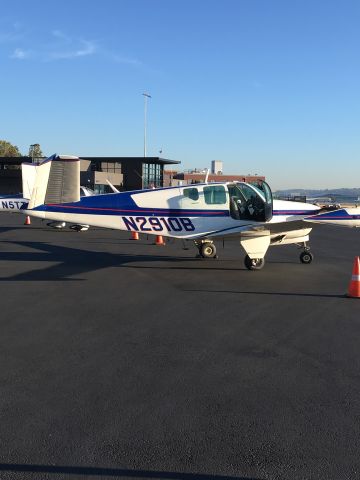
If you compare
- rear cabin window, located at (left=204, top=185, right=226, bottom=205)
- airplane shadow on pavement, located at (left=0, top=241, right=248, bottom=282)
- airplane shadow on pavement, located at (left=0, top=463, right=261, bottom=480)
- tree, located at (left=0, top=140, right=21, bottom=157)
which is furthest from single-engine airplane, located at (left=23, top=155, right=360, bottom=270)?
tree, located at (left=0, top=140, right=21, bottom=157)

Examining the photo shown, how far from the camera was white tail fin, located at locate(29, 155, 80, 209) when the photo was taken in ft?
39.2

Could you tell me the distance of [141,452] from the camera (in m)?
3.21

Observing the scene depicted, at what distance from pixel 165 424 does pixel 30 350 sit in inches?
97.4

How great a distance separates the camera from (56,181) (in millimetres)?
12117

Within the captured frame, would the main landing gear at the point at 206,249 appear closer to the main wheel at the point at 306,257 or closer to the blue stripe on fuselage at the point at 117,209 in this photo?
the blue stripe on fuselage at the point at 117,209

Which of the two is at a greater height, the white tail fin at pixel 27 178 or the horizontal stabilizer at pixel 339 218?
the white tail fin at pixel 27 178

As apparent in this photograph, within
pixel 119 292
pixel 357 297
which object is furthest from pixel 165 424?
pixel 357 297

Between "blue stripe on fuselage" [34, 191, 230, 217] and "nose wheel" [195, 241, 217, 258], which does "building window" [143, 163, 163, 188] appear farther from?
"blue stripe on fuselage" [34, 191, 230, 217]

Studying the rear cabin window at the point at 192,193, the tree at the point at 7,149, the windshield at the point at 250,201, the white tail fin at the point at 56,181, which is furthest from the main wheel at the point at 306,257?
the tree at the point at 7,149

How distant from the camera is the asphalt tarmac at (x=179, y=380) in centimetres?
313

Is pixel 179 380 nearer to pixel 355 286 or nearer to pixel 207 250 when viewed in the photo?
pixel 355 286

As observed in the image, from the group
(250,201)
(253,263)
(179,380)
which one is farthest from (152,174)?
(179,380)

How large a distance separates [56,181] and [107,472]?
33.2 feet

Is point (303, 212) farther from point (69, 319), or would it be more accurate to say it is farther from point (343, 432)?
point (343, 432)
